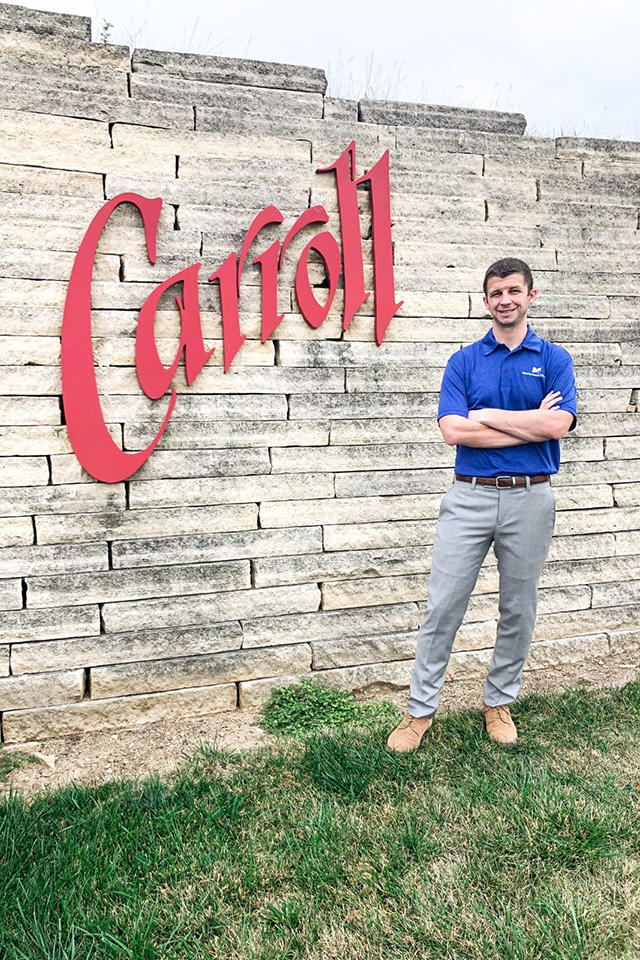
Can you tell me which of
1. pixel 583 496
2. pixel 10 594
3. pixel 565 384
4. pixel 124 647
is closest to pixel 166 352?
pixel 10 594

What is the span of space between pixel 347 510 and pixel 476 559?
99 centimetres

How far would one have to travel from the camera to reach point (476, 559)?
3.64 meters

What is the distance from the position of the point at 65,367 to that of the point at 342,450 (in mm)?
1581

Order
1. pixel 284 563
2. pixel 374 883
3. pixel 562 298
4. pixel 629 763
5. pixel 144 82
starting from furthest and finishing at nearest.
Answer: pixel 562 298, pixel 284 563, pixel 144 82, pixel 629 763, pixel 374 883

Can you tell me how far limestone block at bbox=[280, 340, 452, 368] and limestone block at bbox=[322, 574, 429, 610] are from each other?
1.28 m

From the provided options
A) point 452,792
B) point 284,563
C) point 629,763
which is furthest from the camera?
point 284,563

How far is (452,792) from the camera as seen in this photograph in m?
3.27

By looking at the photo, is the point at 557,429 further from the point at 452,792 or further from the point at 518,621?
the point at 452,792

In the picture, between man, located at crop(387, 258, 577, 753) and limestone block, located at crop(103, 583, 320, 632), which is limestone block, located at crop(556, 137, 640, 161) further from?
limestone block, located at crop(103, 583, 320, 632)

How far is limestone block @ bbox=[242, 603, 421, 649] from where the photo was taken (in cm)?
430

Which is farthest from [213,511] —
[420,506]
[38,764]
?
[38,764]

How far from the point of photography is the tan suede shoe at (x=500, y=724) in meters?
3.78

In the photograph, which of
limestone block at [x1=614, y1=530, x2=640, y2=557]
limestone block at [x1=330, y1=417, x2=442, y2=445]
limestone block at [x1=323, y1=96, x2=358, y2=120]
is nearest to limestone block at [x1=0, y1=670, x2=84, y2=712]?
limestone block at [x1=330, y1=417, x2=442, y2=445]

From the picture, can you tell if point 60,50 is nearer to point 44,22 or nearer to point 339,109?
point 44,22
